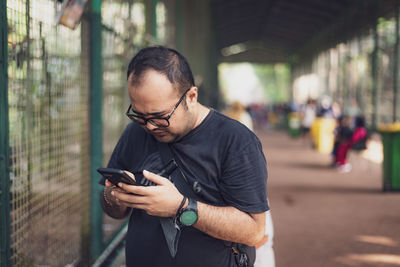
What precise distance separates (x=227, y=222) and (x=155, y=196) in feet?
0.98

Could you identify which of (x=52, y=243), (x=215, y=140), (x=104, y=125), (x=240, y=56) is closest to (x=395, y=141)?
(x=104, y=125)

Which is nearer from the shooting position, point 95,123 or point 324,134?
point 95,123

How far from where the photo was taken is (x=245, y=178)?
77.2 inches

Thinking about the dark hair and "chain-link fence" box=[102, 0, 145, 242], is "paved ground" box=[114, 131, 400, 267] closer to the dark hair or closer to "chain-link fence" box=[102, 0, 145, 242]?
"chain-link fence" box=[102, 0, 145, 242]

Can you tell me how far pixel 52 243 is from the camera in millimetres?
3373

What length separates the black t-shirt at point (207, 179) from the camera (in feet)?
6.47

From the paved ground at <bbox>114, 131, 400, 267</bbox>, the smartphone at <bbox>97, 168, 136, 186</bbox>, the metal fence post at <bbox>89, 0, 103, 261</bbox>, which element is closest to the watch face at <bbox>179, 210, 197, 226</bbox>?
the smartphone at <bbox>97, 168, 136, 186</bbox>

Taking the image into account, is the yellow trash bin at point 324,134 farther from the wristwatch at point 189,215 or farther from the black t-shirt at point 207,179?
the wristwatch at point 189,215

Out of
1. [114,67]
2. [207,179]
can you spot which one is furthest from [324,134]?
[207,179]

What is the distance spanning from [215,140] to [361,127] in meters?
9.57

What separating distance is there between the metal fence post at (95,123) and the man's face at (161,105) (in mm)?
2101

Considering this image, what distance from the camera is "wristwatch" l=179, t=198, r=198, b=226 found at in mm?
1909

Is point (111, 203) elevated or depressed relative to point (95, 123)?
depressed

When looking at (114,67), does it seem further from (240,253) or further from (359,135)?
(359,135)
